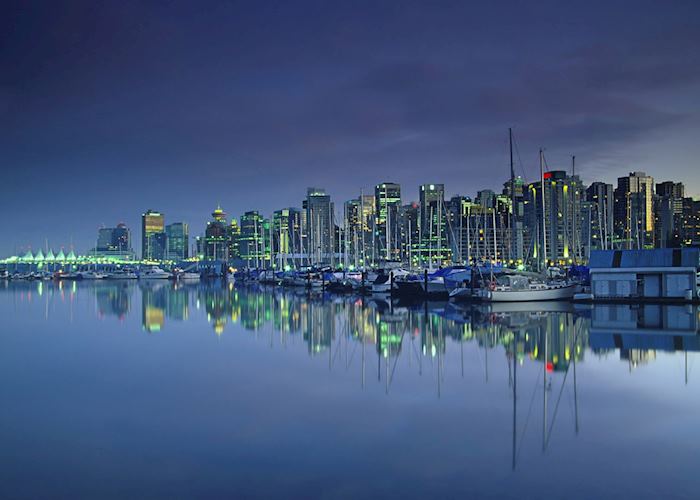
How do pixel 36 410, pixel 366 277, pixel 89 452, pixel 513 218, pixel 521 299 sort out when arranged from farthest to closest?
pixel 513 218 → pixel 366 277 → pixel 521 299 → pixel 36 410 → pixel 89 452

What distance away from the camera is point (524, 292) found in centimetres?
5159

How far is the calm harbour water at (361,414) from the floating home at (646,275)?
13.7 metres

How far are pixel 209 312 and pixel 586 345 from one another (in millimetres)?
33862

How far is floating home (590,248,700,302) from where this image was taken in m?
46.1

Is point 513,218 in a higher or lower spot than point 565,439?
higher

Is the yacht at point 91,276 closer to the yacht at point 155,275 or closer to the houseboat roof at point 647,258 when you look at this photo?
the yacht at point 155,275

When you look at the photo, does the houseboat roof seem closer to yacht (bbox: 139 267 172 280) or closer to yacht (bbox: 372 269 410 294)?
yacht (bbox: 372 269 410 294)

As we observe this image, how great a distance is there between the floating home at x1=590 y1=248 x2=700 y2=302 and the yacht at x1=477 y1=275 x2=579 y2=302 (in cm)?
346

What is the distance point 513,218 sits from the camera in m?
192

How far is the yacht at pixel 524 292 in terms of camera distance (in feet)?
169

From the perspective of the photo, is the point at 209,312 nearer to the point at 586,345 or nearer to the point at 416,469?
the point at 586,345

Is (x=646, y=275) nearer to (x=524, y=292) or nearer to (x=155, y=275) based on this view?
(x=524, y=292)

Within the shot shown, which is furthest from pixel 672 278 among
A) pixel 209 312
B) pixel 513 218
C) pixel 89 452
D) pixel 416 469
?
pixel 513 218

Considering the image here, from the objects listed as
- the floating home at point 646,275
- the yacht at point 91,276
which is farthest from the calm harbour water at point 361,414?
the yacht at point 91,276
